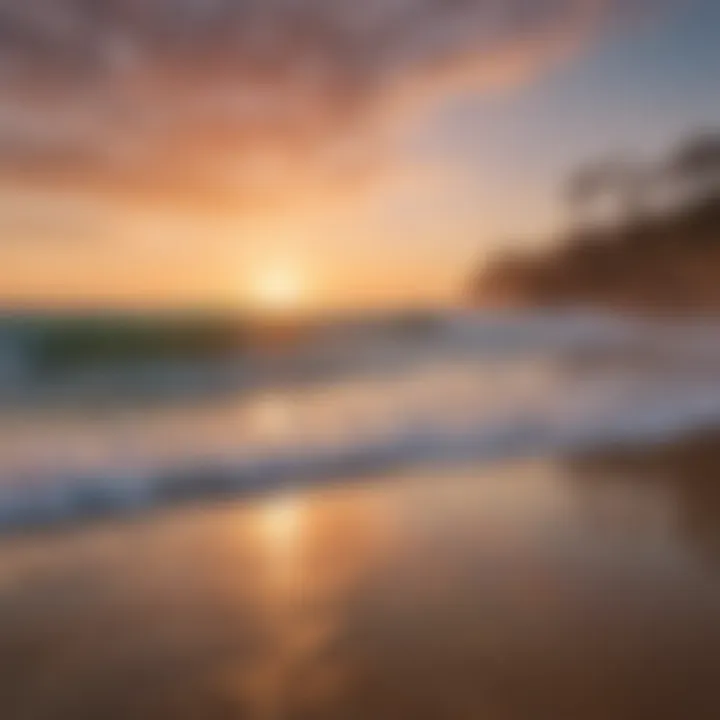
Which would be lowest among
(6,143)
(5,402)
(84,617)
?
(84,617)

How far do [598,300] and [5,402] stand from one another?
380 cm

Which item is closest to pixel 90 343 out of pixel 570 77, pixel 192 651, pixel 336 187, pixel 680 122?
pixel 336 187

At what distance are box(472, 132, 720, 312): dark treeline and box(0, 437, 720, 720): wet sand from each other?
2.53 metres

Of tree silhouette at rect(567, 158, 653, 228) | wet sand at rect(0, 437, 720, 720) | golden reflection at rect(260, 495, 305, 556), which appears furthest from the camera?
tree silhouette at rect(567, 158, 653, 228)

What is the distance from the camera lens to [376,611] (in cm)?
93

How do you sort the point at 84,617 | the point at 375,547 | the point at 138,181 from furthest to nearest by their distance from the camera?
the point at 138,181 → the point at 375,547 → the point at 84,617

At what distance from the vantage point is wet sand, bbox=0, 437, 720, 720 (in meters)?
0.71

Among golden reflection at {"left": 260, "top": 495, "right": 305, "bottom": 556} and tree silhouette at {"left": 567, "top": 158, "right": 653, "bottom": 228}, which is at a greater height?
tree silhouette at {"left": 567, "top": 158, "right": 653, "bottom": 228}

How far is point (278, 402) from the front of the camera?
2.65 metres

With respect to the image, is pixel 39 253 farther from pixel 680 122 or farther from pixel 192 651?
pixel 680 122

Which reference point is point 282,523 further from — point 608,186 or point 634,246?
point 634,246

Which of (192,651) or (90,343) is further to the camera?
(90,343)

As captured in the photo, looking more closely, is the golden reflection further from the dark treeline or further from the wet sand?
the dark treeline

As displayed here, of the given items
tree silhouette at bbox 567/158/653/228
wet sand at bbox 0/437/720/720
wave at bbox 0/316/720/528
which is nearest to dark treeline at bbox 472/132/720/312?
tree silhouette at bbox 567/158/653/228
